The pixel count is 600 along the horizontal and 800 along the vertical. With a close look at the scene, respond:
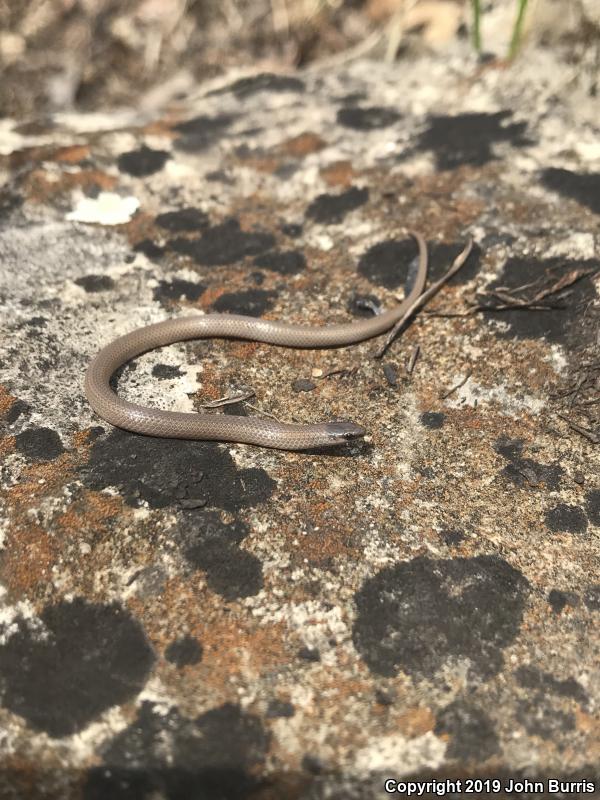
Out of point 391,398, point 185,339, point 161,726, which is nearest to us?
point 161,726

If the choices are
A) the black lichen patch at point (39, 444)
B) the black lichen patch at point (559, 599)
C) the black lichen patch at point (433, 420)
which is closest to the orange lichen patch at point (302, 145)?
the black lichen patch at point (433, 420)

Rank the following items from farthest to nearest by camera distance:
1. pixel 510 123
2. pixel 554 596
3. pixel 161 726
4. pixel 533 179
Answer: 1. pixel 510 123
2. pixel 533 179
3. pixel 554 596
4. pixel 161 726

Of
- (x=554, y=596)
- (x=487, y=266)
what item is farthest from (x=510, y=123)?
(x=554, y=596)

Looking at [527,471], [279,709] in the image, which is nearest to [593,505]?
[527,471]

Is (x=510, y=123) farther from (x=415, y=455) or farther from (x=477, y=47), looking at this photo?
(x=415, y=455)

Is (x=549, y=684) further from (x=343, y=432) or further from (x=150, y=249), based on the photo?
(x=150, y=249)

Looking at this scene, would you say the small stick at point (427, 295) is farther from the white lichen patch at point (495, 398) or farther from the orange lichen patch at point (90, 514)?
the orange lichen patch at point (90, 514)
